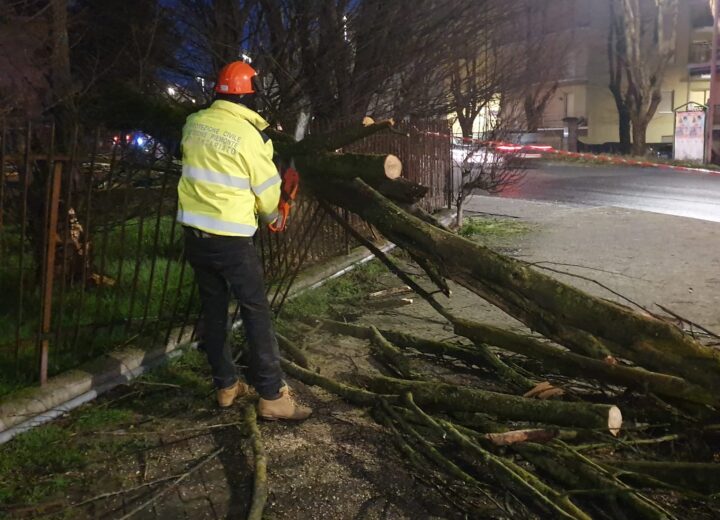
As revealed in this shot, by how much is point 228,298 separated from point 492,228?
7787 millimetres

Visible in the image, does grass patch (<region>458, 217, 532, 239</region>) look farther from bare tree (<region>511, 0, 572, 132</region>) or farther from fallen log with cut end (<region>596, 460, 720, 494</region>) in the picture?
fallen log with cut end (<region>596, 460, 720, 494</region>)

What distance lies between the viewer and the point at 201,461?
130 inches

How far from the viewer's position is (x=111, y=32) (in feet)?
21.0

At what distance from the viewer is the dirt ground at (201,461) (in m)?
2.94

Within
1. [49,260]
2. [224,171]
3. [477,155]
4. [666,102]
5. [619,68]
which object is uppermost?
[619,68]

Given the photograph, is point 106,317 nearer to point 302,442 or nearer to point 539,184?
point 302,442

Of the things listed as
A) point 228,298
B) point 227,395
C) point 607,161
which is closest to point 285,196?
point 228,298

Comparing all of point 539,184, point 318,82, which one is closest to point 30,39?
point 318,82

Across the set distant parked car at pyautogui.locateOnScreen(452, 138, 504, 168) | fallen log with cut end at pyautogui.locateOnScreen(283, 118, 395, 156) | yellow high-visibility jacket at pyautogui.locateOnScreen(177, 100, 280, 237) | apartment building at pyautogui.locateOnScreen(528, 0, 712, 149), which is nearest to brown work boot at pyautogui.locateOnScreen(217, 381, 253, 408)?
yellow high-visibility jacket at pyautogui.locateOnScreen(177, 100, 280, 237)

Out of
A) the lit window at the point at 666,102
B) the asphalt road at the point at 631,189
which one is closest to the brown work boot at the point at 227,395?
the asphalt road at the point at 631,189

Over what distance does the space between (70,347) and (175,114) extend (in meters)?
1.83

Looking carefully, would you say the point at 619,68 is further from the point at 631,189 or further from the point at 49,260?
the point at 49,260

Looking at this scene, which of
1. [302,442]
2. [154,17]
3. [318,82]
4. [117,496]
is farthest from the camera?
[318,82]

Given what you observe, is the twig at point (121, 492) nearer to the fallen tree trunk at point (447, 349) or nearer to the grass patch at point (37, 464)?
the grass patch at point (37, 464)
